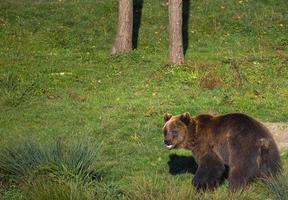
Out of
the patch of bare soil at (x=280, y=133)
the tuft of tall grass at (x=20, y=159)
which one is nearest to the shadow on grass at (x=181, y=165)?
the patch of bare soil at (x=280, y=133)

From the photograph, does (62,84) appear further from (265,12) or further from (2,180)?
(265,12)

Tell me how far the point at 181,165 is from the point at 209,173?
2.11 meters

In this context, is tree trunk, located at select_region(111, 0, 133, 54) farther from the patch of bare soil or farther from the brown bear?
the brown bear

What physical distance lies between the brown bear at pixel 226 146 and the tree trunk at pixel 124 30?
40.8 feet

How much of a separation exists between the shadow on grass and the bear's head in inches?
45.4

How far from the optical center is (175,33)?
21.3 meters

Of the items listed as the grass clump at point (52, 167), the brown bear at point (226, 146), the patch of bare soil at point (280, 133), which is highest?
the brown bear at point (226, 146)

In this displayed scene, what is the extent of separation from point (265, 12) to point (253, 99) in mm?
11364

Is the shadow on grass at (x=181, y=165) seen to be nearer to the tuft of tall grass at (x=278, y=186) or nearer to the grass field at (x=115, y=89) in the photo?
the grass field at (x=115, y=89)

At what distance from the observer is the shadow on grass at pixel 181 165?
11.6m

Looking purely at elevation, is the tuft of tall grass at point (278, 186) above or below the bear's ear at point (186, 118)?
below

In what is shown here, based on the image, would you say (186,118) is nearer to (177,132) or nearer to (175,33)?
(177,132)

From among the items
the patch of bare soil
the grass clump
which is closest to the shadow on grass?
the grass clump

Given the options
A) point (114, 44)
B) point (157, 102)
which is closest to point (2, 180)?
point (157, 102)
